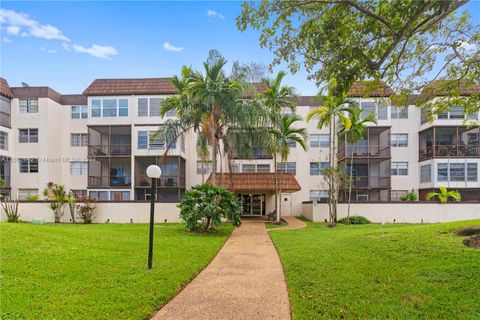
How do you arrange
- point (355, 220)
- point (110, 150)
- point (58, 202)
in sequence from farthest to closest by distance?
point (110, 150) → point (58, 202) → point (355, 220)

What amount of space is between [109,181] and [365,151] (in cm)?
2389

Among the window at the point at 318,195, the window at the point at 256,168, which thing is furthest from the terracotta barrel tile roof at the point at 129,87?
the window at the point at 318,195

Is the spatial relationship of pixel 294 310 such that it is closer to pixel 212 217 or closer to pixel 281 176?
pixel 212 217

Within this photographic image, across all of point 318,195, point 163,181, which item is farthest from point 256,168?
point 163,181

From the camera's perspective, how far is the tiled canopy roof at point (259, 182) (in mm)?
21734

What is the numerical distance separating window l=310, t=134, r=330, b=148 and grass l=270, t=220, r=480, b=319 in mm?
17240

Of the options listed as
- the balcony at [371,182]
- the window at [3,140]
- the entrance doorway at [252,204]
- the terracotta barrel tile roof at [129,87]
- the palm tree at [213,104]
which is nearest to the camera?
the palm tree at [213,104]

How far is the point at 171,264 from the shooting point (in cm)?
795

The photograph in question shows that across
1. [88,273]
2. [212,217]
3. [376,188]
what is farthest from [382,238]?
[376,188]

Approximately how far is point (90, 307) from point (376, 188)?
25637 millimetres

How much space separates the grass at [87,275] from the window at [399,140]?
22879 mm

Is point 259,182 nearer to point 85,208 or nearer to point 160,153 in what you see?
point 160,153

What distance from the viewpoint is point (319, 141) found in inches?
1082

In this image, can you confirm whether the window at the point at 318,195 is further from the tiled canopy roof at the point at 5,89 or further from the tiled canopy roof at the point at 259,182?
the tiled canopy roof at the point at 5,89
